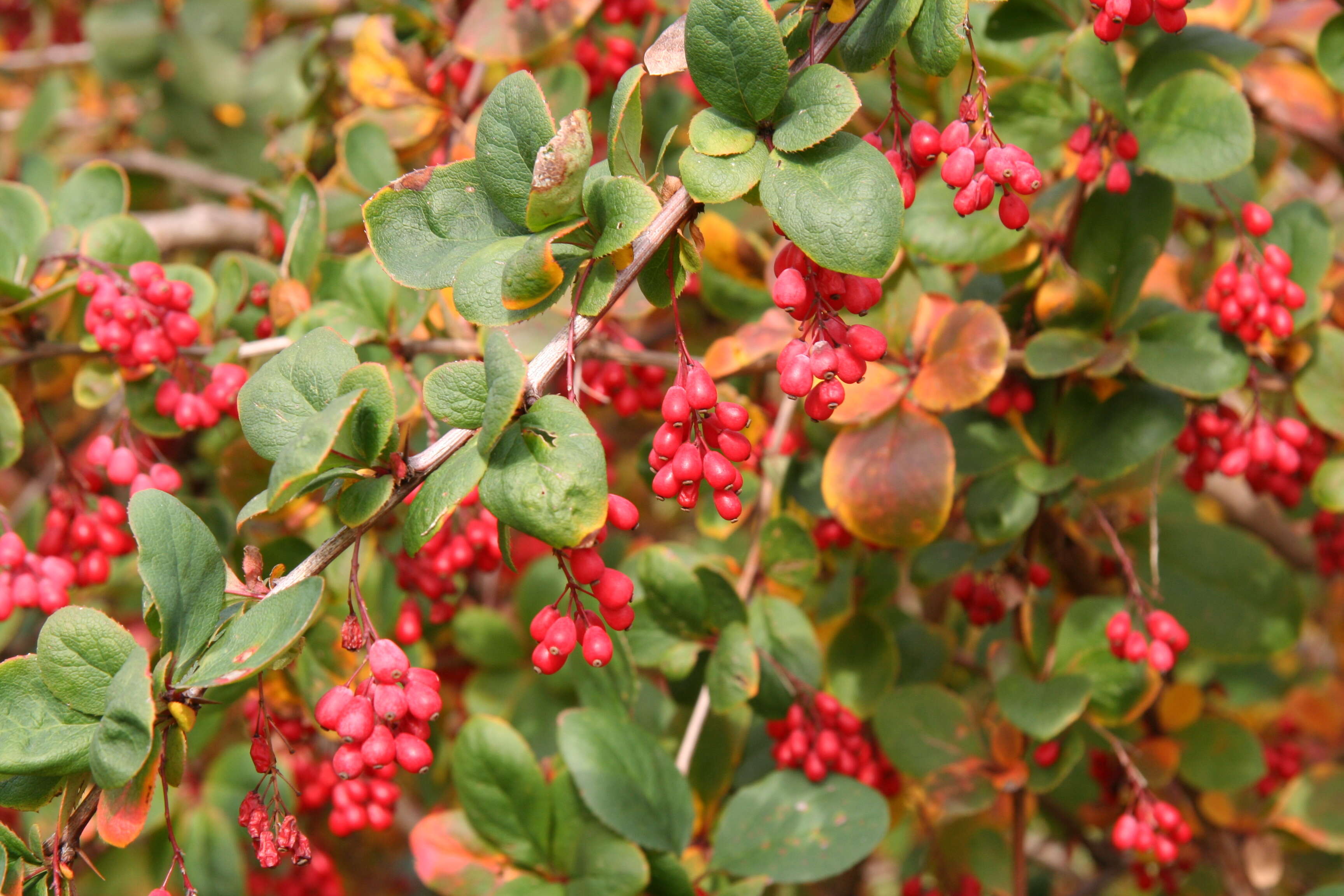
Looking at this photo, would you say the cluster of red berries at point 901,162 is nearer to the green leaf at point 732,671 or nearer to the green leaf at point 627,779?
the green leaf at point 732,671

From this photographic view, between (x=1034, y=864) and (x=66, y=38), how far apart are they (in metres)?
5.03

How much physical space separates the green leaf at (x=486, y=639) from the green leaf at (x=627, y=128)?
1.48 metres

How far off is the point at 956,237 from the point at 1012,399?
0.38 m

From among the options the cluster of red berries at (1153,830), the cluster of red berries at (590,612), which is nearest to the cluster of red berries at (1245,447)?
the cluster of red berries at (1153,830)

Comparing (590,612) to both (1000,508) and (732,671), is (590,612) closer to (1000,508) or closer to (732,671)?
(732,671)

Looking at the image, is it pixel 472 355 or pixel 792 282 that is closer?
pixel 792 282

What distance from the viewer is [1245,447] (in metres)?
1.87

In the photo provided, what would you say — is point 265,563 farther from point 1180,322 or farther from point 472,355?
point 1180,322

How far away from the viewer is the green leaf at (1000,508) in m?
1.87

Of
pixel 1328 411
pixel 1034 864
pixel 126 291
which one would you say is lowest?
pixel 1034 864

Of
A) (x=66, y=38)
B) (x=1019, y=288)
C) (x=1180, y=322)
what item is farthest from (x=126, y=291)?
(x=66, y=38)

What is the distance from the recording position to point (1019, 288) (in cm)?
198

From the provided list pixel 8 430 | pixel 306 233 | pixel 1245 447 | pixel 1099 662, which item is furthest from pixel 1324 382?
pixel 8 430

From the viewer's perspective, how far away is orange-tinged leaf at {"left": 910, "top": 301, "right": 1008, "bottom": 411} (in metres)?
1.68
